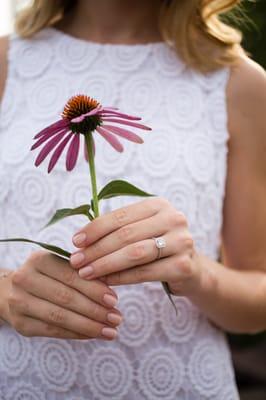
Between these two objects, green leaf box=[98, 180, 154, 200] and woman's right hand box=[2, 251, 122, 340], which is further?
woman's right hand box=[2, 251, 122, 340]

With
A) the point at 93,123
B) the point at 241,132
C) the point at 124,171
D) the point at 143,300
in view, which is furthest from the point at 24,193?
the point at 93,123

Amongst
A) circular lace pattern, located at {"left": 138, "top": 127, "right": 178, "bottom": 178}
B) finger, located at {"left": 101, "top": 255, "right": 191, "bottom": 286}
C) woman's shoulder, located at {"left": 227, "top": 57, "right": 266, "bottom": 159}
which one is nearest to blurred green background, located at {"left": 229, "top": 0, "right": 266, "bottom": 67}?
woman's shoulder, located at {"left": 227, "top": 57, "right": 266, "bottom": 159}

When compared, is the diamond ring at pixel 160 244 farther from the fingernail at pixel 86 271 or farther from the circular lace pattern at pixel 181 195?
the circular lace pattern at pixel 181 195

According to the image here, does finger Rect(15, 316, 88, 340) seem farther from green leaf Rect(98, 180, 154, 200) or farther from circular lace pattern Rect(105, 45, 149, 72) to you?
circular lace pattern Rect(105, 45, 149, 72)

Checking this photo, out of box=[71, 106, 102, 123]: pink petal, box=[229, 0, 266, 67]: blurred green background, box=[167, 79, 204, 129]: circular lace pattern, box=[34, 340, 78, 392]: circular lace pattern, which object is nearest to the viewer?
box=[71, 106, 102, 123]: pink petal

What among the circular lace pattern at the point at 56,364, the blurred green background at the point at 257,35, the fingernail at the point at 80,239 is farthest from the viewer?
the blurred green background at the point at 257,35

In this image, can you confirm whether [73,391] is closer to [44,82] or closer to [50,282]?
[50,282]

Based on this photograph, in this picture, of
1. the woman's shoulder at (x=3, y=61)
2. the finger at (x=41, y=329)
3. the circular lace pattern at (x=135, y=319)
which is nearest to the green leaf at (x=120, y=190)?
the finger at (x=41, y=329)
